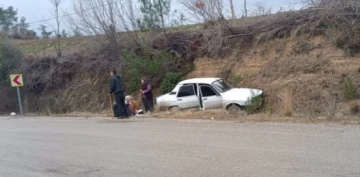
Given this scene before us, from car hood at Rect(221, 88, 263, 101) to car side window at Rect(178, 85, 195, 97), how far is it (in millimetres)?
1351

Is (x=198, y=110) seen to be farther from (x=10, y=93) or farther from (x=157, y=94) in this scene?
(x=10, y=93)

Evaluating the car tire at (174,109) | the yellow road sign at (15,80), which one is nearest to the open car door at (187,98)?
the car tire at (174,109)

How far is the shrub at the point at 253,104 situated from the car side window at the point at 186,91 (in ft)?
8.74

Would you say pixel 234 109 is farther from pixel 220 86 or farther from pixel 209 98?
pixel 220 86

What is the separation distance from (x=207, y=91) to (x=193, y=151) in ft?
28.3

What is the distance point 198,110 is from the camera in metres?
17.5

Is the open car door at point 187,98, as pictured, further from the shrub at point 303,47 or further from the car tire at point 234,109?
the shrub at point 303,47

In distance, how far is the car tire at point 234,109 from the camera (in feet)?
52.6

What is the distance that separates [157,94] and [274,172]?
1609 centimetres

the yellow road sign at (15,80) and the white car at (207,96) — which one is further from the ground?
the yellow road sign at (15,80)

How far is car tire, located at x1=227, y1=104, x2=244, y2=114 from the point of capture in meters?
16.0

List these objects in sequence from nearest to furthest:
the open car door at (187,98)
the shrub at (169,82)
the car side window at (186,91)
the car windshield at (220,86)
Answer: the car windshield at (220,86) → the open car door at (187,98) → the car side window at (186,91) → the shrub at (169,82)

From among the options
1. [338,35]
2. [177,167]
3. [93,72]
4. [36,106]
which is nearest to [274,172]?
[177,167]

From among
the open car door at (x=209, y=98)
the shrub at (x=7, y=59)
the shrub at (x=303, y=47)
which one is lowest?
the open car door at (x=209, y=98)
